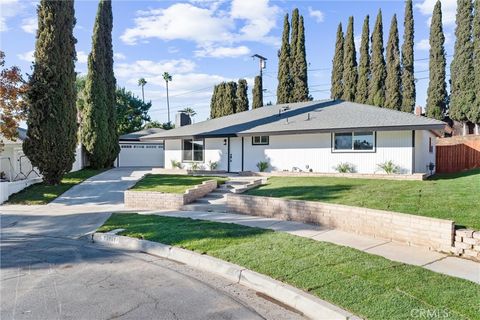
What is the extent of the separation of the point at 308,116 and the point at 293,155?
247 cm

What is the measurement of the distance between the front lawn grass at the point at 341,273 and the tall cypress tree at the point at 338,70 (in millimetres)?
30676

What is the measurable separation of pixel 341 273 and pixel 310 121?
1375 centimetres

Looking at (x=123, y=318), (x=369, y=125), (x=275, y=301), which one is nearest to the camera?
(x=123, y=318)

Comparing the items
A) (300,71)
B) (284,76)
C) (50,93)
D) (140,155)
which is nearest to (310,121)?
(50,93)

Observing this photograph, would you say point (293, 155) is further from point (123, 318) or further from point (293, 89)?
point (293, 89)

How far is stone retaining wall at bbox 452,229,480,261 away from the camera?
19.4 feet

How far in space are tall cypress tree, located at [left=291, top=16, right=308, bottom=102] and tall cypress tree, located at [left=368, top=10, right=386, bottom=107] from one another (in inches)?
242

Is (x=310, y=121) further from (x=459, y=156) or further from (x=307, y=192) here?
(x=459, y=156)

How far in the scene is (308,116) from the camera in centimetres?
1920

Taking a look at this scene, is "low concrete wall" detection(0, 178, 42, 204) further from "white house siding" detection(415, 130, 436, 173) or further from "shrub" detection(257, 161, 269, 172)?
"white house siding" detection(415, 130, 436, 173)

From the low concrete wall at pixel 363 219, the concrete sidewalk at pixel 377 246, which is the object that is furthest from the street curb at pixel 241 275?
the low concrete wall at pixel 363 219

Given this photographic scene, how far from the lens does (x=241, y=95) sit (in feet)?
120

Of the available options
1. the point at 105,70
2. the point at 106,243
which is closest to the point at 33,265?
the point at 106,243

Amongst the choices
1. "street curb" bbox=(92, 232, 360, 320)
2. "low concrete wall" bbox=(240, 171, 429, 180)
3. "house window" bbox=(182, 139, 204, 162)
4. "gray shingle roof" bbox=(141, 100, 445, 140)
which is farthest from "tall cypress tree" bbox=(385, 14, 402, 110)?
"street curb" bbox=(92, 232, 360, 320)
